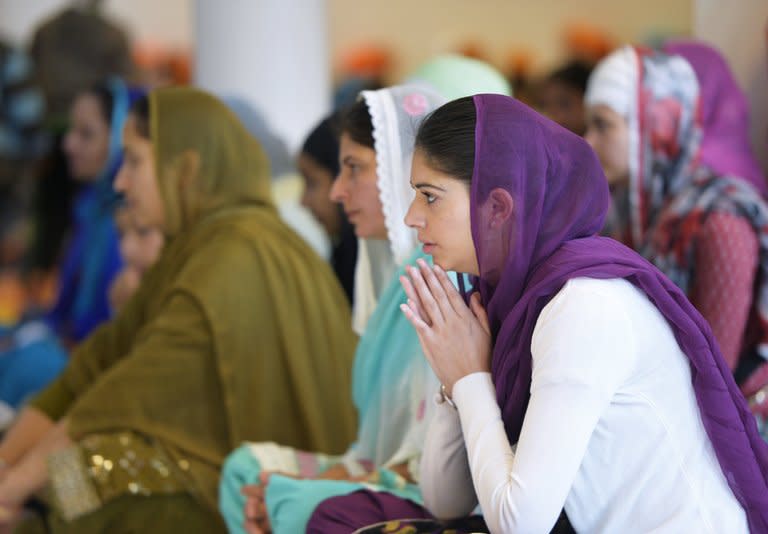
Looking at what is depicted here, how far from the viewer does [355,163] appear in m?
2.44

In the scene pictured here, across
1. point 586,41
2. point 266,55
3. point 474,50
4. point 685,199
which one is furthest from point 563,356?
point 474,50

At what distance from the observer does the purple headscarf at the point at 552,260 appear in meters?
1.67

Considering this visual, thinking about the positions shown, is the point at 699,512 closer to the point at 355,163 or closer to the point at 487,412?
the point at 487,412

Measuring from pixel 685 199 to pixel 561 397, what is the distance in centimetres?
132

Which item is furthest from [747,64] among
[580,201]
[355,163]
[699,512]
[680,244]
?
[699,512]

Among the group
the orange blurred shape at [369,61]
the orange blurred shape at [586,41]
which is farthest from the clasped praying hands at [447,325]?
the orange blurred shape at [369,61]

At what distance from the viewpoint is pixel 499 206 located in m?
1.75

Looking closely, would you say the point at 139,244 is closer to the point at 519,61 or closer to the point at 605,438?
the point at 605,438

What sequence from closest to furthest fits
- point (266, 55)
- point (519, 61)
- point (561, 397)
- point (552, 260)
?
1. point (561, 397)
2. point (552, 260)
3. point (266, 55)
4. point (519, 61)

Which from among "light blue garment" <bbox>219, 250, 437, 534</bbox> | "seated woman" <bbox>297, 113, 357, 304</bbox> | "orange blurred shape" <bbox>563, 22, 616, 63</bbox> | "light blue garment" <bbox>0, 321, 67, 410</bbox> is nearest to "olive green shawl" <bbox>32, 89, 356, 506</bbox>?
"seated woman" <bbox>297, 113, 357, 304</bbox>

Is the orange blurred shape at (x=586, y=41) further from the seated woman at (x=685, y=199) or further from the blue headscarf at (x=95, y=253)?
the seated woman at (x=685, y=199)

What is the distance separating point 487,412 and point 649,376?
25 cm

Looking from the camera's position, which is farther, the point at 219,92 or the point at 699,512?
the point at 219,92

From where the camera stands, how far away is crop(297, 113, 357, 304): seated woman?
3.16 metres
